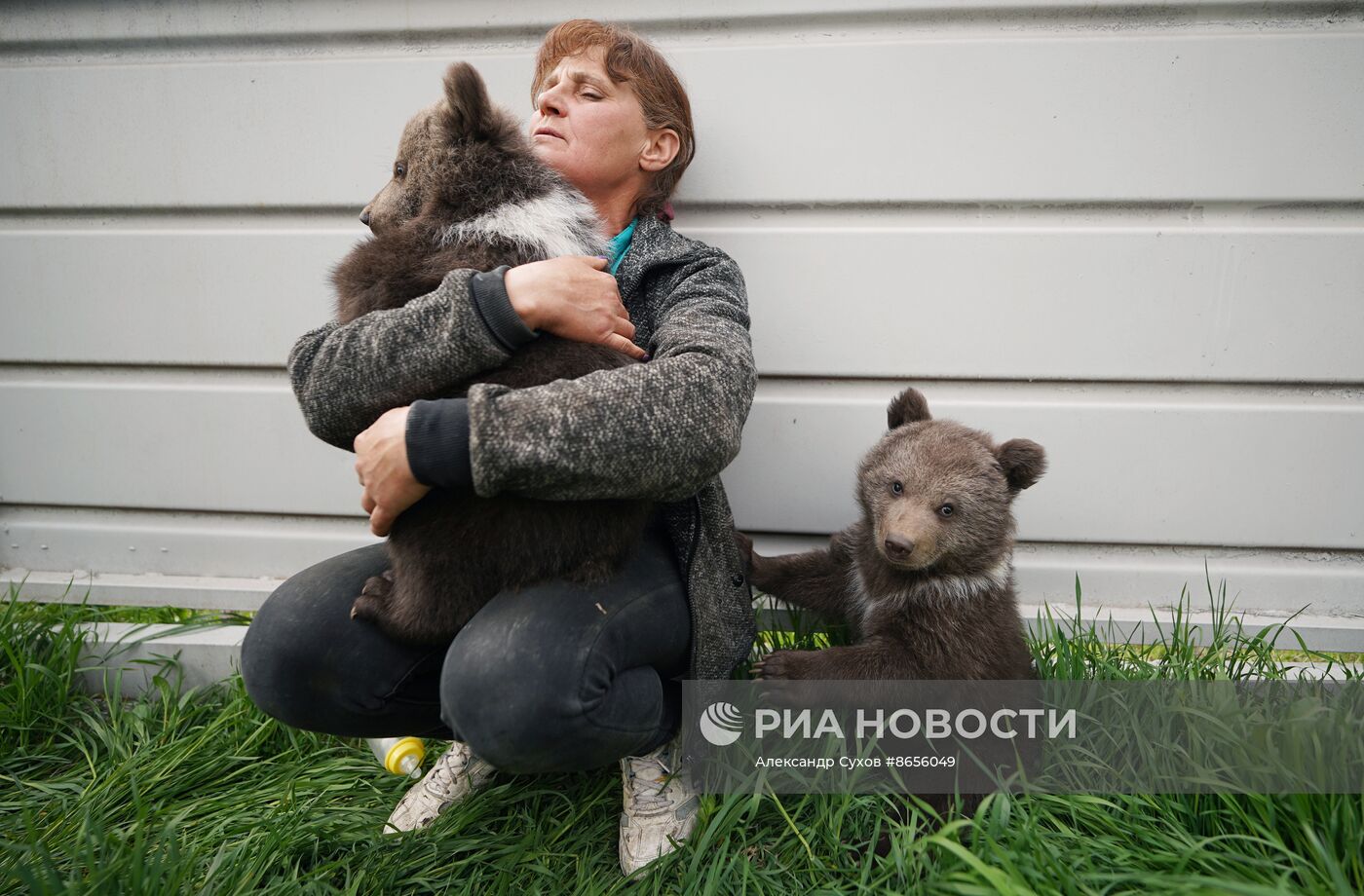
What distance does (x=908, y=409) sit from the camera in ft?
7.70

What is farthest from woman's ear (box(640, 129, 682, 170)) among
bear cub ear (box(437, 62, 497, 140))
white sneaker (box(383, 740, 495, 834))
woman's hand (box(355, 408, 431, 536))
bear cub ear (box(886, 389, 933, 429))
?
white sneaker (box(383, 740, 495, 834))

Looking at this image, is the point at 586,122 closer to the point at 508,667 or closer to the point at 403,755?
the point at 508,667

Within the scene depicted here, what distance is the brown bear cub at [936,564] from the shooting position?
2080 millimetres

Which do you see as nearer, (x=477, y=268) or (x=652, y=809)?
(x=477, y=268)

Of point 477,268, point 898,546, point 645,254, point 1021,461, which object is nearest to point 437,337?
point 477,268

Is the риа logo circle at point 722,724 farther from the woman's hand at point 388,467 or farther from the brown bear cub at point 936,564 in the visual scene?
the woman's hand at point 388,467

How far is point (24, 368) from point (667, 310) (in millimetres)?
2862

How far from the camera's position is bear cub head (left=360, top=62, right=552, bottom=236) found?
1.90 m

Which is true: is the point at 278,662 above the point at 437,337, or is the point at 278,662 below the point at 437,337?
below

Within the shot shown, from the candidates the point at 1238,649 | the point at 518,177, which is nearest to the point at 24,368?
the point at 518,177

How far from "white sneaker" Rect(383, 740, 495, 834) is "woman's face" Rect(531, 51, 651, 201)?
173 centimetres

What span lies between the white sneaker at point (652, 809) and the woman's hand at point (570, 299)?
112 centimetres

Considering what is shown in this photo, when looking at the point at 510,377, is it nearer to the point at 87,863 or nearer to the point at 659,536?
the point at 659,536

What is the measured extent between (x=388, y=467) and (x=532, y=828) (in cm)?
114
